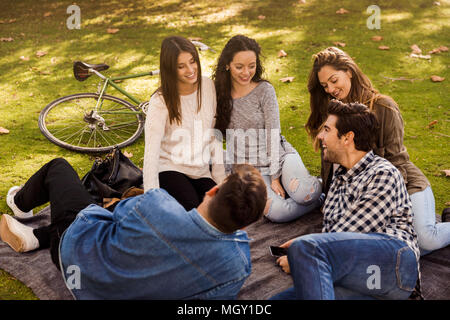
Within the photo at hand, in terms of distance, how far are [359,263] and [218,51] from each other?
5.48 m

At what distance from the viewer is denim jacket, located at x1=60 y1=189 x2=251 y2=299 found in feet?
7.35

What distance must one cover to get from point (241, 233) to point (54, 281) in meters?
1.48

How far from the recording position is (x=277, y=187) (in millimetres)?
3986

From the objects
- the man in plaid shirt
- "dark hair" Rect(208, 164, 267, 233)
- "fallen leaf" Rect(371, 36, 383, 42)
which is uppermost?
"fallen leaf" Rect(371, 36, 383, 42)

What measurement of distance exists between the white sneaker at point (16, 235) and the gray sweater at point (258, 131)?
1.90 metres

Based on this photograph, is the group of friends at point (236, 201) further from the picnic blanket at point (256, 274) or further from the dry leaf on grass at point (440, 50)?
the dry leaf on grass at point (440, 50)

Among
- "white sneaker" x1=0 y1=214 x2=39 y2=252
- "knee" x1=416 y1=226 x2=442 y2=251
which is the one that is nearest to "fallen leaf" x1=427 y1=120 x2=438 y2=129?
"knee" x1=416 y1=226 x2=442 y2=251

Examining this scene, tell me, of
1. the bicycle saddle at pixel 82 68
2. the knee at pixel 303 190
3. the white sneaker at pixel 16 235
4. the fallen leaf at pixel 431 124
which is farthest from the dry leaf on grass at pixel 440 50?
the white sneaker at pixel 16 235

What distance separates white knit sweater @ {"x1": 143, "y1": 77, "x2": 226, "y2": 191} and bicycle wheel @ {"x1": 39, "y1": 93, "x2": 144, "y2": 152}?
4.44 ft

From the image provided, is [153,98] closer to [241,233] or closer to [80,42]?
[241,233]

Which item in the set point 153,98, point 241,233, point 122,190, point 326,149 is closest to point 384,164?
point 326,149

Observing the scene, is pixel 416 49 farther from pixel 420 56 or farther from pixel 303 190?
pixel 303 190

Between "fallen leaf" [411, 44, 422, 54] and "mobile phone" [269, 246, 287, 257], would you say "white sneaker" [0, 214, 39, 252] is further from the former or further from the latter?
"fallen leaf" [411, 44, 422, 54]

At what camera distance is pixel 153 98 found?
369 centimetres
